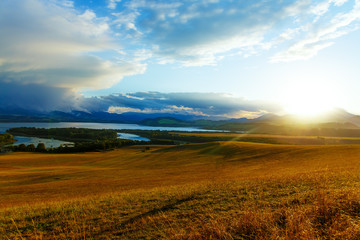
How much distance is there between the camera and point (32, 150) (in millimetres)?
109625

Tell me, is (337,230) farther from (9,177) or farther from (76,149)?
(76,149)

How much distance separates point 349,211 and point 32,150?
140 meters

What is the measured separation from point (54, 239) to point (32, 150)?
133052 millimetres

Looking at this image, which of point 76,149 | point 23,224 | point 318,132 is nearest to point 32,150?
point 76,149

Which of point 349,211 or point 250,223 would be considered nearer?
point 250,223

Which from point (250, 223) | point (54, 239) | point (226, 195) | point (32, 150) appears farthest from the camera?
point (32, 150)

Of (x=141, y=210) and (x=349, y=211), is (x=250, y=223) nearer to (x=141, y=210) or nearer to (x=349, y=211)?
(x=349, y=211)

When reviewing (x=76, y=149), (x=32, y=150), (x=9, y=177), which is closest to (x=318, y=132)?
(x=76, y=149)

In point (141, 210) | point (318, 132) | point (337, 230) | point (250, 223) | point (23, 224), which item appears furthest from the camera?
point (318, 132)

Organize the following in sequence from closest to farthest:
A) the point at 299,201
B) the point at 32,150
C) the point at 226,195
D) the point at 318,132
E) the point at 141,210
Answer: the point at 299,201 < the point at 141,210 < the point at 226,195 < the point at 32,150 < the point at 318,132

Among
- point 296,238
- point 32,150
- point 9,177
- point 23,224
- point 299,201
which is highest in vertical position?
point 296,238

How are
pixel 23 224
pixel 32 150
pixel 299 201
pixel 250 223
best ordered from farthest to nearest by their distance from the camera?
pixel 32 150, pixel 23 224, pixel 299 201, pixel 250 223

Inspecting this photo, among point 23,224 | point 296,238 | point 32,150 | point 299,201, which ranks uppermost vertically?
point 296,238

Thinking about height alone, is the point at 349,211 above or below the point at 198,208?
above
